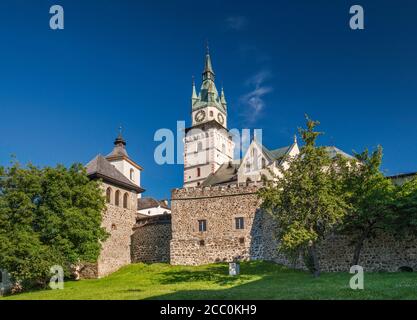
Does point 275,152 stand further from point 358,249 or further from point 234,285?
point 234,285

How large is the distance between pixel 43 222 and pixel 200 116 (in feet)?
202

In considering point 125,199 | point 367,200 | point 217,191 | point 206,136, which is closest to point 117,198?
point 125,199

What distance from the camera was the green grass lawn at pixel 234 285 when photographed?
17.4 m

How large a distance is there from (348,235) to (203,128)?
6212 centimetres

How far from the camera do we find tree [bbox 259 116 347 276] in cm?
2480

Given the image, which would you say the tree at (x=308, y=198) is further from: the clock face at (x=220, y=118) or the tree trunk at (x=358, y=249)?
the clock face at (x=220, y=118)

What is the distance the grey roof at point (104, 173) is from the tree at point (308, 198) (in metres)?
16.7

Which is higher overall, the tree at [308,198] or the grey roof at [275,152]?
the grey roof at [275,152]

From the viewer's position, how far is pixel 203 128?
88500mm

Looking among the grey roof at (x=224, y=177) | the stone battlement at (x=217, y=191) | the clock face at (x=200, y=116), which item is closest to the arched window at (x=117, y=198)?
the stone battlement at (x=217, y=191)

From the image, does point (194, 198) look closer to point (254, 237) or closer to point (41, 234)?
point (254, 237)

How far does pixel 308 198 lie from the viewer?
25328mm
